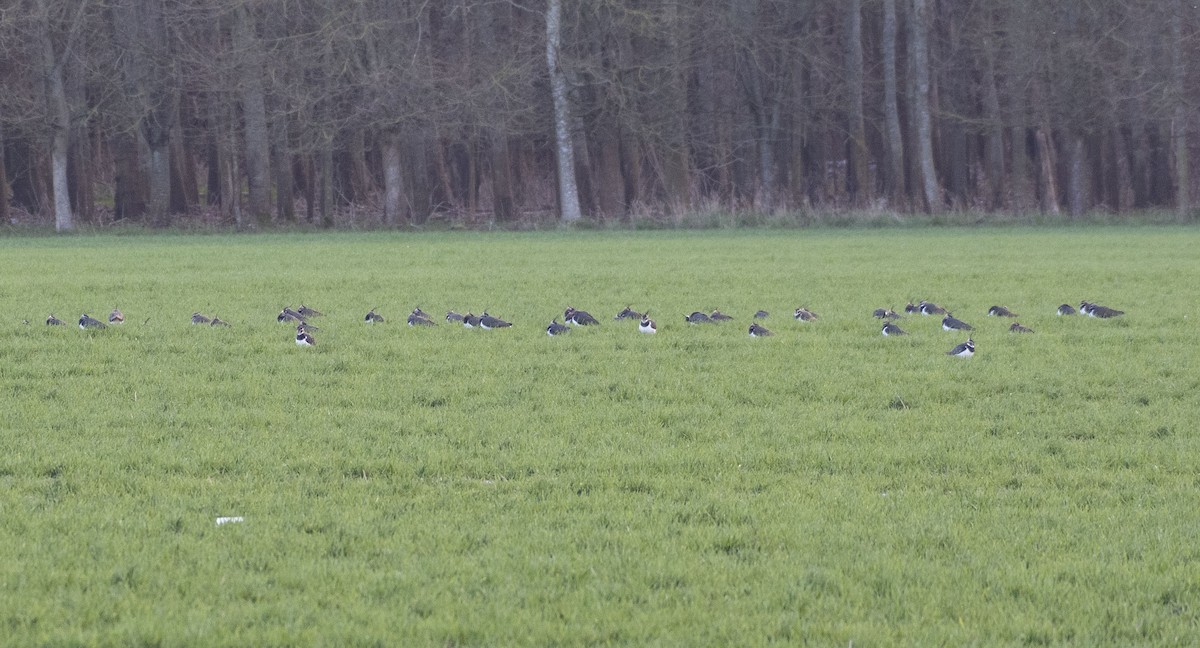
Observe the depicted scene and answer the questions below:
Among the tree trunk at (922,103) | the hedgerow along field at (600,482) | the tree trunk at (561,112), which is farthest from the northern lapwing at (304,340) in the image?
the tree trunk at (922,103)

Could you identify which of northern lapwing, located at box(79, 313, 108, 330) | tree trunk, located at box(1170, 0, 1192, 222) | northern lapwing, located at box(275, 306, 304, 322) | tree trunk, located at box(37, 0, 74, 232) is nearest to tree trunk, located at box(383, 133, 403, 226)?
tree trunk, located at box(37, 0, 74, 232)

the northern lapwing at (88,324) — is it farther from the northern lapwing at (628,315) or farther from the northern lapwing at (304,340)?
the northern lapwing at (628,315)

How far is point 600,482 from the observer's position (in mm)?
8914

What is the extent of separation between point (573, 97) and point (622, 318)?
33125mm

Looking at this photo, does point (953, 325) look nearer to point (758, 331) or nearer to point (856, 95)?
point (758, 331)

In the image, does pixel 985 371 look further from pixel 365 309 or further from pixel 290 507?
pixel 365 309

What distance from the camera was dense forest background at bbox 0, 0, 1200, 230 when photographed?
→ 4678 cm

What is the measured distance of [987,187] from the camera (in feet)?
222

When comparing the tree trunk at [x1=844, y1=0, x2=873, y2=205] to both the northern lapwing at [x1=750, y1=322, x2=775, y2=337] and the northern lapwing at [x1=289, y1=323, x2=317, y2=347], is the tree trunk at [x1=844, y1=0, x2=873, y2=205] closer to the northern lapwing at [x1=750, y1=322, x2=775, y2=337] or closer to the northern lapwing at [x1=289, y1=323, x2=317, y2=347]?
the northern lapwing at [x1=750, y1=322, x2=775, y2=337]

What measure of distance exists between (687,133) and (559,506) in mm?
46136

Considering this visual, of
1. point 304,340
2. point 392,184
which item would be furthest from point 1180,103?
point 304,340

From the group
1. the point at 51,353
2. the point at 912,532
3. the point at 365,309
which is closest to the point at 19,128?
the point at 365,309

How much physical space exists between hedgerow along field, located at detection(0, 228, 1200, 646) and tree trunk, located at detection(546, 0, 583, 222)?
97.8 feet

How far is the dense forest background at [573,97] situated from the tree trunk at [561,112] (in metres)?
0.08
